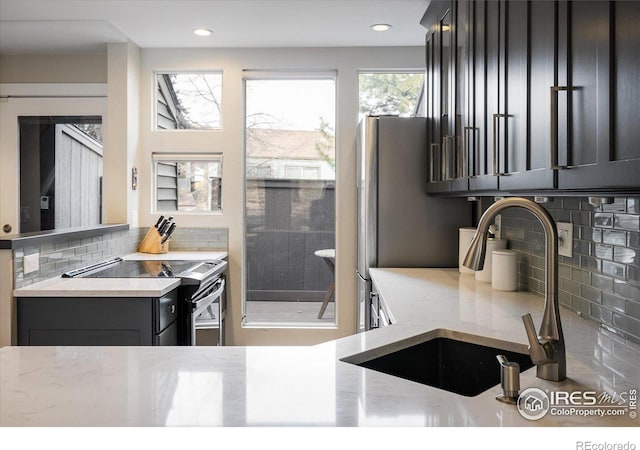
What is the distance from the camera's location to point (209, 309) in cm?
318

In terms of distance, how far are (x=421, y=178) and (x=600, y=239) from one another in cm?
164

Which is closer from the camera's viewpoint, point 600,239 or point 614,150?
point 614,150

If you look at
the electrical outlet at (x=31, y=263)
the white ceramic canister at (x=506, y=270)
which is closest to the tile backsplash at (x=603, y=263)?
the white ceramic canister at (x=506, y=270)

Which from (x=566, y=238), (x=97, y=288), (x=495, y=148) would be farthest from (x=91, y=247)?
(x=566, y=238)

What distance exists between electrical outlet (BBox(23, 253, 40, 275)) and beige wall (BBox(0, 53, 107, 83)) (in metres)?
2.02

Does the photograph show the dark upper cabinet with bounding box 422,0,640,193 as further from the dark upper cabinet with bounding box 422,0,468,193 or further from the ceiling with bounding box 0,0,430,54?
the ceiling with bounding box 0,0,430,54

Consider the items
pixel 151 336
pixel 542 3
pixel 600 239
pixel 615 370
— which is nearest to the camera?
pixel 615 370

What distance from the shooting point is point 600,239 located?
1.52 m

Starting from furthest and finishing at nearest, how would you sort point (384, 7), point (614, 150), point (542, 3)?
point (384, 7) < point (542, 3) < point (614, 150)

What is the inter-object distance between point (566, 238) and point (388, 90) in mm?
2536

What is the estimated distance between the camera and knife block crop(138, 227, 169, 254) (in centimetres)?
374
